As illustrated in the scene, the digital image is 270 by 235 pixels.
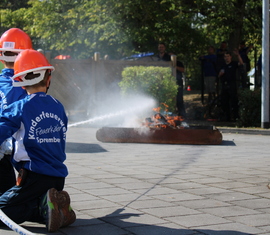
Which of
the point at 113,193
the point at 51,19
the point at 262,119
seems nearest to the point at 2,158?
the point at 113,193

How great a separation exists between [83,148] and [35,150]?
5866 millimetres

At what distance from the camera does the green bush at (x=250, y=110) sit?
48.0 ft

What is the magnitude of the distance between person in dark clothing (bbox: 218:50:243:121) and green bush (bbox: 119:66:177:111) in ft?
9.75

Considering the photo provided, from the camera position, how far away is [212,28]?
1847 cm

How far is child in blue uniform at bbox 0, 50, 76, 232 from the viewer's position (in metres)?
4.46

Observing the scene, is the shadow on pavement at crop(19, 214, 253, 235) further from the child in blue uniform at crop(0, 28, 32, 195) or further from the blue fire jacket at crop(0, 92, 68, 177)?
the child in blue uniform at crop(0, 28, 32, 195)

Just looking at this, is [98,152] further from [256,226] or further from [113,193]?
[256,226]

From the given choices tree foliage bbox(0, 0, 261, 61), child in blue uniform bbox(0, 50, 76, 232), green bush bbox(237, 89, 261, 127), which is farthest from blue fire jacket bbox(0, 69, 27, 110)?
tree foliage bbox(0, 0, 261, 61)

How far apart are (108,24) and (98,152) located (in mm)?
10289

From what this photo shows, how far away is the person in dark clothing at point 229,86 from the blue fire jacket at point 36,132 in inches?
469

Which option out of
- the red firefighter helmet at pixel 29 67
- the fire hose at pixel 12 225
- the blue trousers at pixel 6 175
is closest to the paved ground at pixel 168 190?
the fire hose at pixel 12 225

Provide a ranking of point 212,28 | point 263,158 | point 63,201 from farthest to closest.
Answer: point 212,28, point 263,158, point 63,201

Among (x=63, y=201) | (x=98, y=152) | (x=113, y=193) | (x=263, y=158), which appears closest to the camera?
(x=63, y=201)

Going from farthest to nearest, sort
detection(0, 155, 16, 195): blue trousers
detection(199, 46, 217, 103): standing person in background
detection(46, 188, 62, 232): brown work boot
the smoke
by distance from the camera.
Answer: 1. detection(199, 46, 217, 103): standing person in background
2. the smoke
3. detection(0, 155, 16, 195): blue trousers
4. detection(46, 188, 62, 232): brown work boot
